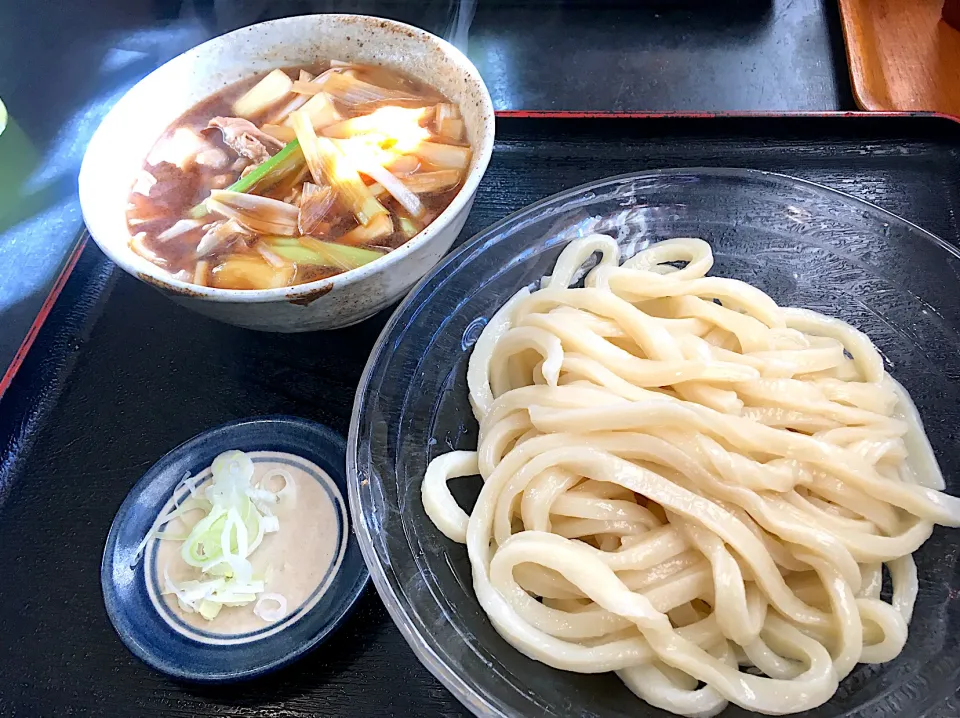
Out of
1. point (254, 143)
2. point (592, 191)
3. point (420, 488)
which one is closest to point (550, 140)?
point (592, 191)

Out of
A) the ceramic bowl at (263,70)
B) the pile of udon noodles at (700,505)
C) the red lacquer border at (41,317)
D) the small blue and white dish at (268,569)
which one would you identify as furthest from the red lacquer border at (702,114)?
the red lacquer border at (41,317)

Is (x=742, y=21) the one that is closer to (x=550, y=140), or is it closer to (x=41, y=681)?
(x=550, y=140)

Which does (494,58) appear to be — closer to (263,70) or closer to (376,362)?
(263,70)

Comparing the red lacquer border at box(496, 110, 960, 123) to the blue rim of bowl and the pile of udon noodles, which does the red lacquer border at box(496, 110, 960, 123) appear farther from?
the pile of udon noodles

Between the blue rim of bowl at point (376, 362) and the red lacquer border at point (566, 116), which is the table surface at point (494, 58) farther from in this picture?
the blue rim of bowl at point (376, 362)

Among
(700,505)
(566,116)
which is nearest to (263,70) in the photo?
(566,116)

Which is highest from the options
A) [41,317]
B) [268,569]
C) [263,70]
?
[263,70]
